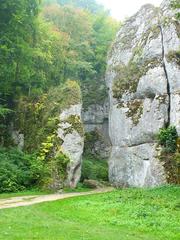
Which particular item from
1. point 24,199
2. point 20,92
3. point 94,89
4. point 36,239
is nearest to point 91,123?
point 94,89

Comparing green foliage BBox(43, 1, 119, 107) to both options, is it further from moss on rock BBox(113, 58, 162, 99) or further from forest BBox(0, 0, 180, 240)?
moss on rock BBox(113, 58, 162, 99)

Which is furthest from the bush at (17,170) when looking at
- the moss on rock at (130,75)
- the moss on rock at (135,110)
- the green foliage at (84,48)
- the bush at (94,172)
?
the green foliage at (84,48)

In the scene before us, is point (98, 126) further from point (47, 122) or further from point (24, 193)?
point (24, 193)

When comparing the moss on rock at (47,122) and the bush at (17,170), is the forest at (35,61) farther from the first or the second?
the moss on rock at (47,122)

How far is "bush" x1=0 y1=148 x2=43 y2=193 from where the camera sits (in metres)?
22.3

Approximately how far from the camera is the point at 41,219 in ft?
42.6

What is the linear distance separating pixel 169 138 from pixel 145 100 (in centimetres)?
412

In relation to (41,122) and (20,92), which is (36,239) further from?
(20,92)

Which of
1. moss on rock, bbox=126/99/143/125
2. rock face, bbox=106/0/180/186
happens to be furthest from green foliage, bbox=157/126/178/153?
moss on rock, bbox=126/99/143/125

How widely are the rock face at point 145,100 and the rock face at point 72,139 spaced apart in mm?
3105

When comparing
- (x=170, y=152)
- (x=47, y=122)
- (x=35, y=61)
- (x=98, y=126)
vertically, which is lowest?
(x=170, y=152)

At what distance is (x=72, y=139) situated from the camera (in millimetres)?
26844

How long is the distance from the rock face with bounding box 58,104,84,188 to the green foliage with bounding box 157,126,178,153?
5.13m

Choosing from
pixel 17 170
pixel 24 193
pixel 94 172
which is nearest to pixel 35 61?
pixel 94 172
